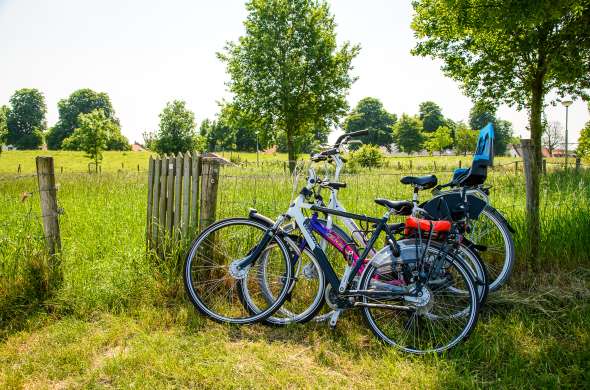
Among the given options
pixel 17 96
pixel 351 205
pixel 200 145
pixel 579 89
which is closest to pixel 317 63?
pixel 579 89

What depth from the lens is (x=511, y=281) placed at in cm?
479

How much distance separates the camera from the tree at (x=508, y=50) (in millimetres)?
13844

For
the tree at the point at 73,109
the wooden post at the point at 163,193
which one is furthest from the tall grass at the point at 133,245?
the tree at the point at 73,109

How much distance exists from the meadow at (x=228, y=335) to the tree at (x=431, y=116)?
91.5 meters

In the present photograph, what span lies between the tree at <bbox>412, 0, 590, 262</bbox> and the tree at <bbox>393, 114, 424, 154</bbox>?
62209 millimetres

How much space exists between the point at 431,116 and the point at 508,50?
79.2m

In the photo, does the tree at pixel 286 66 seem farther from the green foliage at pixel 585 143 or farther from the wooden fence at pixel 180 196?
the wooden fence at pixel 180 196

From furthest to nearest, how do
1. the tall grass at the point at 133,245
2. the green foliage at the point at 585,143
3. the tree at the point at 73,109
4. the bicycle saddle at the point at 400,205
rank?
the tree at the point at 73,109 < the green foliage at the point at 585,143 < the tall grass at the point at 133,245 < the bicycle saddle at the point at 400,205

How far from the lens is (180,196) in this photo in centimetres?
495

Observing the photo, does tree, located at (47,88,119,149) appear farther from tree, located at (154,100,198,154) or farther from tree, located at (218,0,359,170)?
tree, located at (218,0,359,170)

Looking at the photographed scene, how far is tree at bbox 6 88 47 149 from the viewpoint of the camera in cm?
7838

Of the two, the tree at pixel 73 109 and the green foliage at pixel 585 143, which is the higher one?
the tree at pixel 73 109

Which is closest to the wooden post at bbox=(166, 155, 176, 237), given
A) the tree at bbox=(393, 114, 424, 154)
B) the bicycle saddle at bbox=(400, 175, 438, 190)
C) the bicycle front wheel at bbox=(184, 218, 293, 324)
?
the bicycle front wheel at bbox=(184, 218, 293, 324)

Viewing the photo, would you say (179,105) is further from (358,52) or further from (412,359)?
(412,359)
